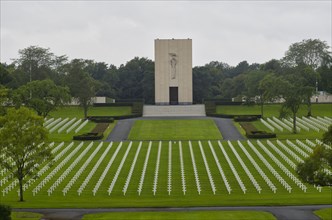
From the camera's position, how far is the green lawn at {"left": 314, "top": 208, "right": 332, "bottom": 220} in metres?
30.7

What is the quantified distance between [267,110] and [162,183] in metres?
55.3

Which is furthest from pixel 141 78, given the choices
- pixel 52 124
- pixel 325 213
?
pixel 325 213

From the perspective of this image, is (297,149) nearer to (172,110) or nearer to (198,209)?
(198,209)

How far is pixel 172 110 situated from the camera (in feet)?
316

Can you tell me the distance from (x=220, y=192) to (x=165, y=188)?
4135 mm

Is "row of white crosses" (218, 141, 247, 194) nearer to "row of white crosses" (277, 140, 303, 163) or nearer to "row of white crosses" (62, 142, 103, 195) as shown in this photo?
"row of white crosses" (277, 140, 303, 163)

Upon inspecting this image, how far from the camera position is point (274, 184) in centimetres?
4241

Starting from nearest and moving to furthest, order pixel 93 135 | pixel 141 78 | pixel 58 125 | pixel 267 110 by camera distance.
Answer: pixel 93 135 → pixel 58 125 → pixel 267 110 → pixel 141 78

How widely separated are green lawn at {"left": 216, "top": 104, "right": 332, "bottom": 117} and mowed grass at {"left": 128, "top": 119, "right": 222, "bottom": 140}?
11883 millimetres

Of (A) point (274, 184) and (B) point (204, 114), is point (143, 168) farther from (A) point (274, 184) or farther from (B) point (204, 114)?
(B) point (204, 114)

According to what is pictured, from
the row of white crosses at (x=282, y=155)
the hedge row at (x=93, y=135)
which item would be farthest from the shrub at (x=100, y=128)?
the row of white crosses at (x=282, y=155)

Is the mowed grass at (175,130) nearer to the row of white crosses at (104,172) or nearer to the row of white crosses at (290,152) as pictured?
the row of white crosses at (290,152)

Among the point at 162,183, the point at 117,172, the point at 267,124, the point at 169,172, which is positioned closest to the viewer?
the point at 162,183

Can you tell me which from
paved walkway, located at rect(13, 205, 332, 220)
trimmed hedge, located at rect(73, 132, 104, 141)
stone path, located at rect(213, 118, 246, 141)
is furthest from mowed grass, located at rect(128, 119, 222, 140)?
paved walkway, located at rect(13, 205, 332, 220)
